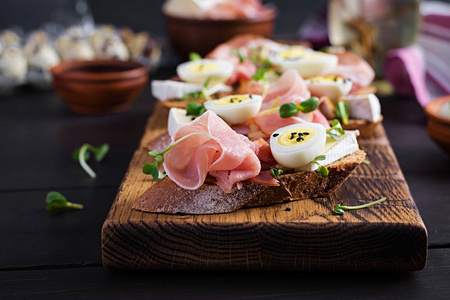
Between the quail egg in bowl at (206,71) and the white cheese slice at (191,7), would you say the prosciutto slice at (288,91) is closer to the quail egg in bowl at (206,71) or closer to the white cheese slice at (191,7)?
the quail egg in bowl at (206,71)

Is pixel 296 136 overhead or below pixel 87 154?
overhead

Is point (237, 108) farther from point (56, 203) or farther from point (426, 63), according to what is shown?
point (426, 63)

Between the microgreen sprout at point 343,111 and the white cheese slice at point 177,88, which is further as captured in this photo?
the white cheese slice at point 177,88

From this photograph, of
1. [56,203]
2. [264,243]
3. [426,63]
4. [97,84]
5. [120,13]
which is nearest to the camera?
[264,243]

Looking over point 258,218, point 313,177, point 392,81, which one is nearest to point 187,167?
Result: point 258,218

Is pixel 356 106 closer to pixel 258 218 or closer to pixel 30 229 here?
pixel 258 218

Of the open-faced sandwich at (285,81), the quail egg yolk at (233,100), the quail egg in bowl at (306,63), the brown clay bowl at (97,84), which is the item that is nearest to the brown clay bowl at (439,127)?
the open-faced sandwich at (285,81)

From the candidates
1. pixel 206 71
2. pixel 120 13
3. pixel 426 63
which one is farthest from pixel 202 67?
pixel 120 13

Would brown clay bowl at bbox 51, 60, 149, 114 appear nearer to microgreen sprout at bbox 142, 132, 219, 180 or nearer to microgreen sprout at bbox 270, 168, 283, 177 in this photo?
microgreen sprout at bbox 142, 132, 219, 180
